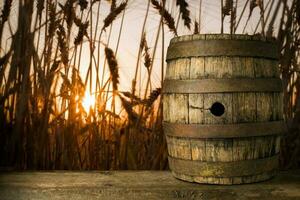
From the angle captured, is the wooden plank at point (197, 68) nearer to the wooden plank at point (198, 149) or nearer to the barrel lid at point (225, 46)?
the barrel lid at point (225, 46)

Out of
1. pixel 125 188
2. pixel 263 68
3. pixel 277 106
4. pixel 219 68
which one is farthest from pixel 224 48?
pixel 125 188

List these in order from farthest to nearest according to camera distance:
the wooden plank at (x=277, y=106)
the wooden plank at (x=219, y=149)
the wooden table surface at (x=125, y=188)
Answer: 1. the wooden plank at (x=277, y=106)
2. the wooden plank at (x=219, y=149)
3. the wooden table surface at (x=125, y=188)

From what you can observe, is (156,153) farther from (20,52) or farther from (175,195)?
(20,52)

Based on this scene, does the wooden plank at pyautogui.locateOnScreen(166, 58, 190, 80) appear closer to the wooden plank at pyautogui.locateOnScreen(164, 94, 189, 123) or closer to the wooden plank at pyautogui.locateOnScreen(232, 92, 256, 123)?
the wooden plank at pyautogui.locateOnScreen(164, 94, 189, 123)

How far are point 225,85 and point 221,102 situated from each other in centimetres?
10

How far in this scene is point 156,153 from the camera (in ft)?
8.98

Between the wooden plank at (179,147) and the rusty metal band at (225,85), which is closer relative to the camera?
the rusty metal band at (225,85)

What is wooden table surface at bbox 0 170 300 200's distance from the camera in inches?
76.4

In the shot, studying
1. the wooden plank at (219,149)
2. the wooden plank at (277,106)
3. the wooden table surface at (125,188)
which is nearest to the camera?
the wooden table surface at (125,188)

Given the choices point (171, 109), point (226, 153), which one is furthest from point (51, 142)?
point (226, 153)

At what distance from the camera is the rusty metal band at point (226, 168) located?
2.06 meters

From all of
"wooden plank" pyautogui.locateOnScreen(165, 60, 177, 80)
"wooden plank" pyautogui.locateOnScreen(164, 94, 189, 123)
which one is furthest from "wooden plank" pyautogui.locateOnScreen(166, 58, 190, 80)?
"wooden plank" pyautogui.locateOnScreen(164, 94, 189, 123)

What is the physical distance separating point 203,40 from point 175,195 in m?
0.90

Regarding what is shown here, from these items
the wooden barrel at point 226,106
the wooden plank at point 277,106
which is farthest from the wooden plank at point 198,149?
the wooden plank at point 277,106
